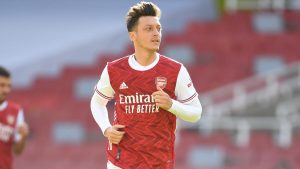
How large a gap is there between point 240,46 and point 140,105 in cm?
1176

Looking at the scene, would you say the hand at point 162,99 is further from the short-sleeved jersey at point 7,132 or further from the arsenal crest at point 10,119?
the arsenal crest at point 10,119

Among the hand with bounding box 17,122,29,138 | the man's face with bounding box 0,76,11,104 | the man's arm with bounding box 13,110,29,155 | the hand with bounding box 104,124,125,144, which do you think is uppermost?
the hand with bounding box 104,124,125,144

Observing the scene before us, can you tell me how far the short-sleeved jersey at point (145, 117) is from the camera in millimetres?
5484

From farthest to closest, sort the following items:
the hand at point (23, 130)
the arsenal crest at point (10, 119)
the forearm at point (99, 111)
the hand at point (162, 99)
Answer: the arsenal crest at point (10, 119)
the hand at point (23, 130)
the forearm at point (99, 111)
the hand at point (162, 99)

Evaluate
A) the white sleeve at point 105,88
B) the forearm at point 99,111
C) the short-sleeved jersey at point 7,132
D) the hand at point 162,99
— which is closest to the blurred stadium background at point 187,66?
the short-sleeved jersey at point 7,132

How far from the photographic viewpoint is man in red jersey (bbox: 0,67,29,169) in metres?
7.51

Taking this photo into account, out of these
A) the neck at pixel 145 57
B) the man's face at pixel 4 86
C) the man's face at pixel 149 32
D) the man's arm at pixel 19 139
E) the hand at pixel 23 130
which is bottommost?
the man's arm at pixel 19 139

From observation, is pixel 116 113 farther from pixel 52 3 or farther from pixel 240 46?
pixel 52 3

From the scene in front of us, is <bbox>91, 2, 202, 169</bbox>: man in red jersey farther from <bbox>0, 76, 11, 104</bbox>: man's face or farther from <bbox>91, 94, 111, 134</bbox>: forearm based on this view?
<bbox>0, 76, 11, 104</bbox>: man's face

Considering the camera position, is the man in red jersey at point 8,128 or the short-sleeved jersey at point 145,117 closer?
the short-sleeved jersey at point 145,117

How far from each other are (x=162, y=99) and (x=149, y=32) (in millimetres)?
442

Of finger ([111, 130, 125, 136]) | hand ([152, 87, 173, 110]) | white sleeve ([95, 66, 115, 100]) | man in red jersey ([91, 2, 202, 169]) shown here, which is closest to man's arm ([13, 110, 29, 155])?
white sleeve ([95, 66, 115, 100])

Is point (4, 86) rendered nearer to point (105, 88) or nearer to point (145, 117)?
point (105, 88)

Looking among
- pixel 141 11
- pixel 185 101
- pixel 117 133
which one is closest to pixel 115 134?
pixel 117 133
